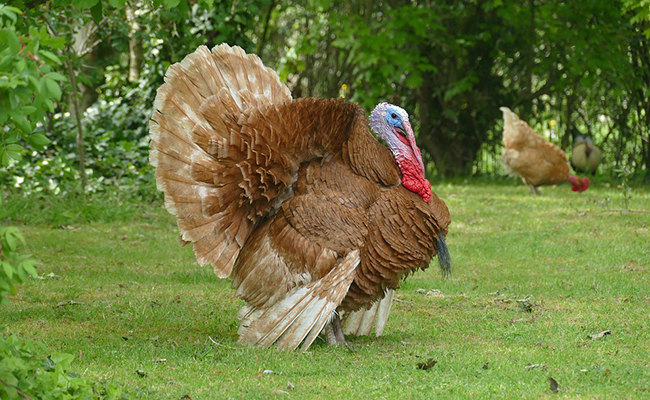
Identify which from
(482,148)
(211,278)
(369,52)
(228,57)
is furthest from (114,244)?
(482,148)

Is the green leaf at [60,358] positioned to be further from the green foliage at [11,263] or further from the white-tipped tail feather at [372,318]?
the white-tipped tail feather at [372,318]

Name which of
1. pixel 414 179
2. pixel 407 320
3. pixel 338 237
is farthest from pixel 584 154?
pixel 338 237

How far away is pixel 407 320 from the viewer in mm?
6129

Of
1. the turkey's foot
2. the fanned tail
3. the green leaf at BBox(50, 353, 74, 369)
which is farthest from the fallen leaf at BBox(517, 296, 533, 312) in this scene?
the green leaf at BBox(50, 353, 74, 369)

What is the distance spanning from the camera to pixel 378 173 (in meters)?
5.27

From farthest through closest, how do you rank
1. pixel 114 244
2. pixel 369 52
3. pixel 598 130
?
pixel 598 130 → pixel 369 52 → pixel 114 244

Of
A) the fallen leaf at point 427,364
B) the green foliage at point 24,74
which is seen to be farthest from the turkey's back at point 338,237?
the green foliage at point 24,74

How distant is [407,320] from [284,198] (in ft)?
4.92

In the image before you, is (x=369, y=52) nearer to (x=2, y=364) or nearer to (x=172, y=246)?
(x=172, y=246)

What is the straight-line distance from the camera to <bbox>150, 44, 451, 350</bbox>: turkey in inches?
195

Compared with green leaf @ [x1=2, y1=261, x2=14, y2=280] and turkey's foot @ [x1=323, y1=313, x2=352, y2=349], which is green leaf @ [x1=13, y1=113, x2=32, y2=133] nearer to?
green leaf @ [x1=2, y1=261, x2=14, y2=280]

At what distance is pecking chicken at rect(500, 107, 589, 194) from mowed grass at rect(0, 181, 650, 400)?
2235mm

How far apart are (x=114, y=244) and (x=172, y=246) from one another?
0.62 meters

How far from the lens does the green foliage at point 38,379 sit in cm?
322
